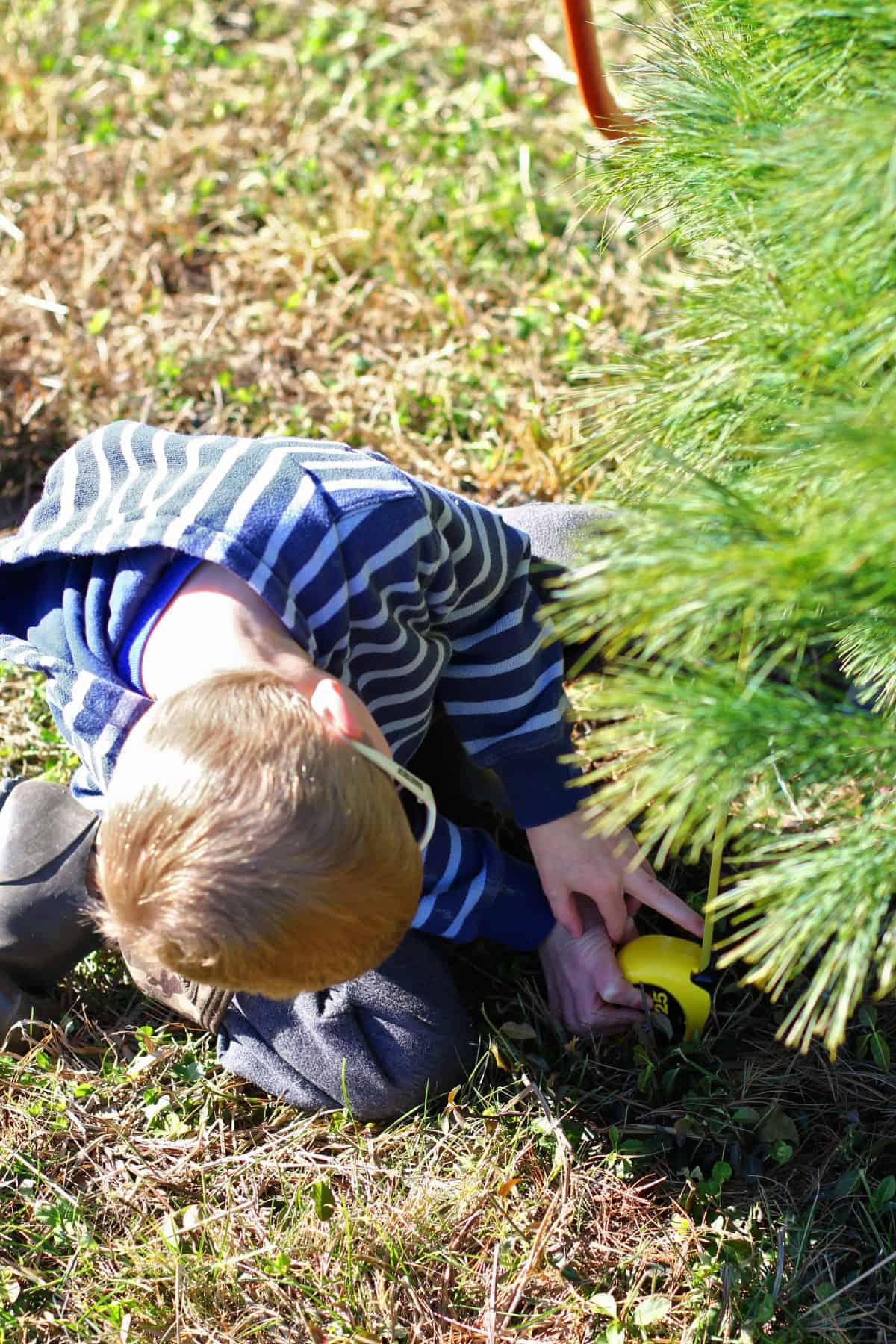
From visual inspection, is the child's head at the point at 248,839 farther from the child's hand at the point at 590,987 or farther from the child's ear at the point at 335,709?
the child's hand at the point at 590,987

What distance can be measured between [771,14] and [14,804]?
1.21 metres

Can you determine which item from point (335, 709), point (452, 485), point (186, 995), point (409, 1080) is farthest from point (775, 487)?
point (452, 485)

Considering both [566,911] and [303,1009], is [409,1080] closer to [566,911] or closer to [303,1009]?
[303,1009]

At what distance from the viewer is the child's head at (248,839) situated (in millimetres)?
942

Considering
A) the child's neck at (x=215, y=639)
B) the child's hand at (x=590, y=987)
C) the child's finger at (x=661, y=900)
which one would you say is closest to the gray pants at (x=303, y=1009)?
the child's hand at (x=590, y=987)

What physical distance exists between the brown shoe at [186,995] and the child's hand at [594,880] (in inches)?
16.0

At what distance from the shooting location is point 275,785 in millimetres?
942

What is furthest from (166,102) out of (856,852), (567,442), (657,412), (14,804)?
(856,852)

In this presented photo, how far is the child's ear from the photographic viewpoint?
3.26 feet

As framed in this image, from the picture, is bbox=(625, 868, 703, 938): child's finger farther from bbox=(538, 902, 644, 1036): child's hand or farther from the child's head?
the child's head

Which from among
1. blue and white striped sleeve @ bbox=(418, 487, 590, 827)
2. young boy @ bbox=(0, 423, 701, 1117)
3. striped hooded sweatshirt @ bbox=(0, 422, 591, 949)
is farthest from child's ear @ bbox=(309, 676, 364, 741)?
blue and white striped sleeve @ bbox=(418, 487, 590, 827)

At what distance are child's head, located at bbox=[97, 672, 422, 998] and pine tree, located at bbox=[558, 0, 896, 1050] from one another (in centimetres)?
20

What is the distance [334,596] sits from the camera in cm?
123

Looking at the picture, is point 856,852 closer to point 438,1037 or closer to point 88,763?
point 438,1037
